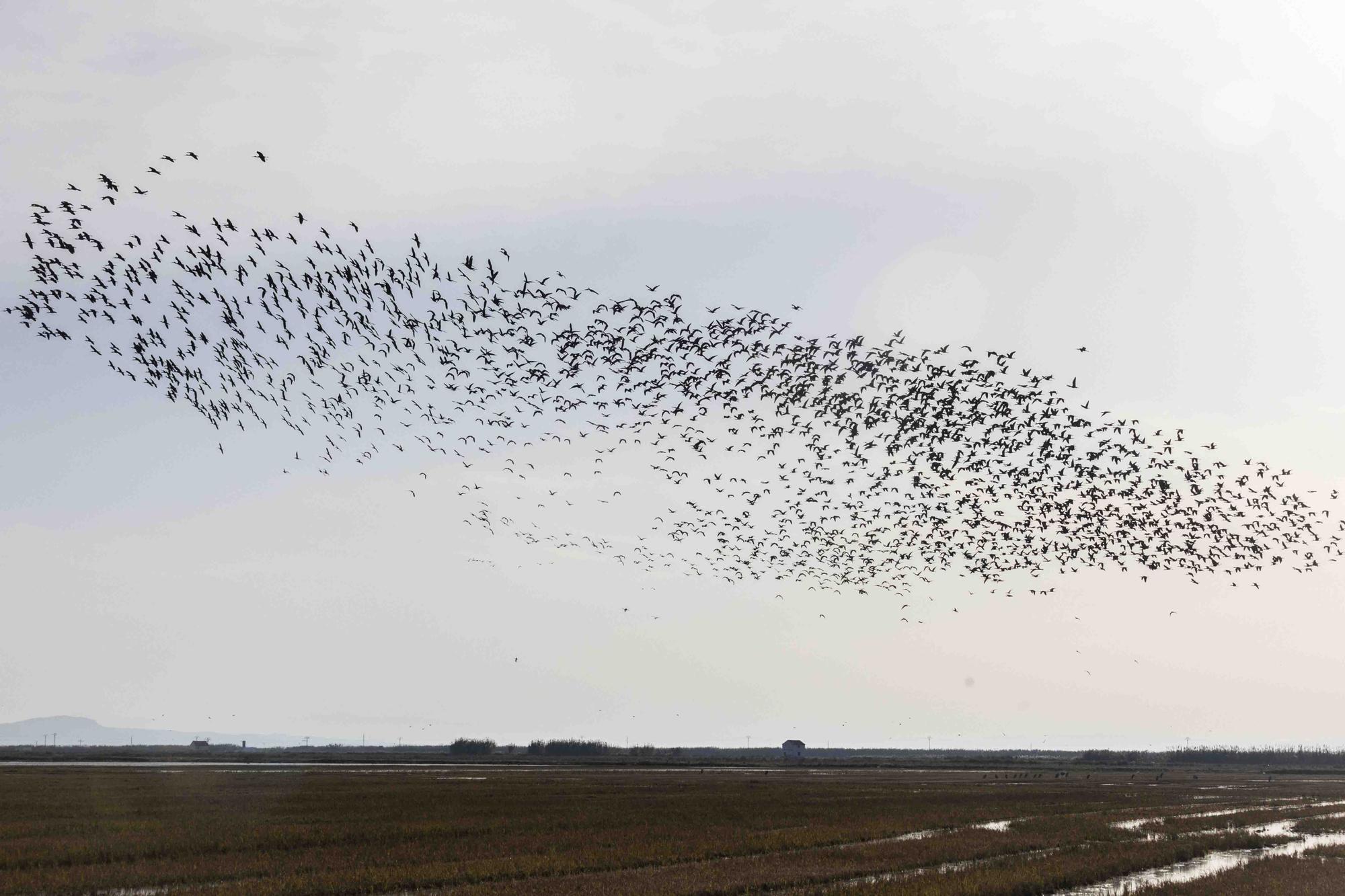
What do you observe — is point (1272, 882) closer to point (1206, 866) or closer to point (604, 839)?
point (1206, 866)

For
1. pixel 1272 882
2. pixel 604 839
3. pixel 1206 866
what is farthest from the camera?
pixel 604 839

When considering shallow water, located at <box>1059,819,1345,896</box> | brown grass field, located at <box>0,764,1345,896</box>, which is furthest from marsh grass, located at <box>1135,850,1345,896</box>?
shallow water, located at <box>1059,819,1345,896</box>

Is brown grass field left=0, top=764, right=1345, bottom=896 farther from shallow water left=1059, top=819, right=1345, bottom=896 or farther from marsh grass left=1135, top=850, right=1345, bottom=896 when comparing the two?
shallow water left=1059, top=819, right=1345, bottom=896

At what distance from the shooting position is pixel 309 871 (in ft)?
108

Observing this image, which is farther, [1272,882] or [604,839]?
[604,839]

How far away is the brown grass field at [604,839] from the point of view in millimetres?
31391

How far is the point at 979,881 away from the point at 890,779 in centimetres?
7523

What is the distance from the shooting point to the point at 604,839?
1673 inches

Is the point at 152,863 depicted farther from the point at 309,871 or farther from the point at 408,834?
the point at 408,834

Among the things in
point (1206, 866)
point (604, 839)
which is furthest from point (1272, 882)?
point (604, 839)

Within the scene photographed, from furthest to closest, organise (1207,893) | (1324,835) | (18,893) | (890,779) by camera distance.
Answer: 1. (890,779)
2. (1324,835)
3. (1207,893)
4. (18,893)

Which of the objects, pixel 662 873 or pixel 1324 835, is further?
pixel 1324 835

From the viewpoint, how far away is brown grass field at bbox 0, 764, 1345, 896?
31.4 m

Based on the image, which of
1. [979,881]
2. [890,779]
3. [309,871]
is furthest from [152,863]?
[890,779]
